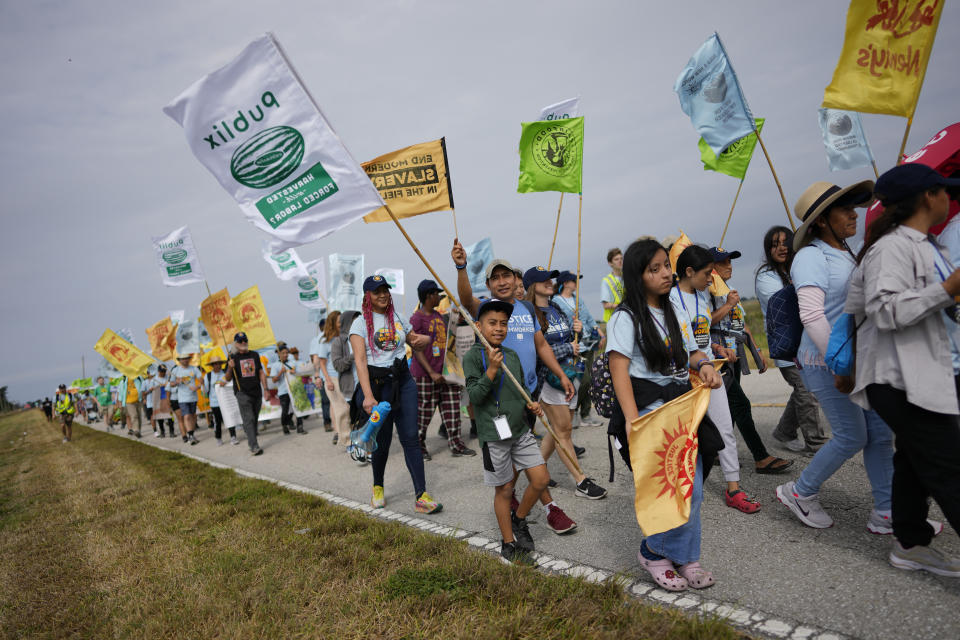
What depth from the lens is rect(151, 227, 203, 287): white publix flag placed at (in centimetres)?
1239

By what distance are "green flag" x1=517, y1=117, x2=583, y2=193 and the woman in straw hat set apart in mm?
4037

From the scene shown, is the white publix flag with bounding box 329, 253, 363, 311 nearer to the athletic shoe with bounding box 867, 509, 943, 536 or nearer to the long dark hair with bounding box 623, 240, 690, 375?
the long dark hair with bounding box 623, 240, 690, 375

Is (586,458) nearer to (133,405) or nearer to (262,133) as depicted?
(262,133)

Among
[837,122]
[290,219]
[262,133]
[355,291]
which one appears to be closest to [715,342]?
[290,219]

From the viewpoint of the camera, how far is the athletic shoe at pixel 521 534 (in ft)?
12.3

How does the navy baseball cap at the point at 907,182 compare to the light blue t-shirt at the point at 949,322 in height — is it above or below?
above

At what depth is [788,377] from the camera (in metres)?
5.44

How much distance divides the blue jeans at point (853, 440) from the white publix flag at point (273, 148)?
3.42 metres

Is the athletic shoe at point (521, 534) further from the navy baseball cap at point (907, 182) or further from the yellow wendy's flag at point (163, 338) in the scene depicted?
the yellow wendy's flag at point (163, 338)

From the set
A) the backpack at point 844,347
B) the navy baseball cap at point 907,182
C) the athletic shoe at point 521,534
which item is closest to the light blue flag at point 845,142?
the navy baseball cap at point 907,182

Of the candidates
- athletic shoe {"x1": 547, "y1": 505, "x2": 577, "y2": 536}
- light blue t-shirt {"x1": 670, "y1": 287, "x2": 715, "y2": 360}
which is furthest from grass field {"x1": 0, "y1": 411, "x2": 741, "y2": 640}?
light blue t-shirt {"x1": 670, "y1": 287, "x2": 715, "y2": 360}

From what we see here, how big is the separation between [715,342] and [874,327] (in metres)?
2.29

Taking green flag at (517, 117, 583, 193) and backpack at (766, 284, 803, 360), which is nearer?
backpack at (766, 284, 803, 360)

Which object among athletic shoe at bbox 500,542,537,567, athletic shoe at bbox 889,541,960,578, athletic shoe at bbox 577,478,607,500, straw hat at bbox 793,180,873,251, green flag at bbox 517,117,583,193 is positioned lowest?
athletic shoe at bbox 577,478,607,500
